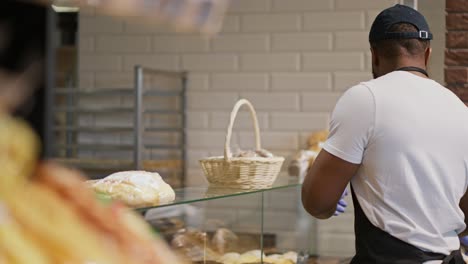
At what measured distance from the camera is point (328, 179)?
78.2 inches

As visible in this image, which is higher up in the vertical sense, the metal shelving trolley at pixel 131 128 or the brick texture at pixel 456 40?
the brick texture at pixel 456 40

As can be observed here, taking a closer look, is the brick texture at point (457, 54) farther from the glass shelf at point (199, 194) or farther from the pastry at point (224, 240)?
the pastry at point (224, 240)

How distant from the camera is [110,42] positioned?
4.18 m

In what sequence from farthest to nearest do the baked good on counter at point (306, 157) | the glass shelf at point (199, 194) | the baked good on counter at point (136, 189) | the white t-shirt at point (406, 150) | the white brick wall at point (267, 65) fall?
1. the white brick wall at point (267, 65)
2. the baked good on counter at point (306, 157)
3. the white t-shirt at point (406, 150)
4. the glass shelf at point (199, 194)
5. the baked good on counter at point (136, 189)

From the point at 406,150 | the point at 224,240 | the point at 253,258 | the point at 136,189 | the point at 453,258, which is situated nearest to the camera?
the point at 136,189

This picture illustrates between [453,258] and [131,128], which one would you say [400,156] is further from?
[131,128]

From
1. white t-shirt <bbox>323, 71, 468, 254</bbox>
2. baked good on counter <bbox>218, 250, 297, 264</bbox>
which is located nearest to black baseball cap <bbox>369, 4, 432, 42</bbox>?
white t-shirt <bbox>323, 71, 468, 254</bbox>

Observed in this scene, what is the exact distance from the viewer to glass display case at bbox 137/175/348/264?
1834mm

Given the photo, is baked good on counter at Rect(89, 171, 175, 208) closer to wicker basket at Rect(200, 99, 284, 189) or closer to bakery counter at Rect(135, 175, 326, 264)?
bakery counter at Rect(135, 175, 326, 264)

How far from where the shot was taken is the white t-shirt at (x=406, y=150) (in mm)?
1944

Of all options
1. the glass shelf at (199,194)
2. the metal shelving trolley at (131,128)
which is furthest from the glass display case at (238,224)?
the metal shelving trolley at (131,128)

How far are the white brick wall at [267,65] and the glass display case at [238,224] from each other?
0.48 metres

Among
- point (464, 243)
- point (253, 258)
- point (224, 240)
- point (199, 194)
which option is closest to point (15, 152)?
point (199, 194)

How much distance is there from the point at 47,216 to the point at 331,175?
1528mm
